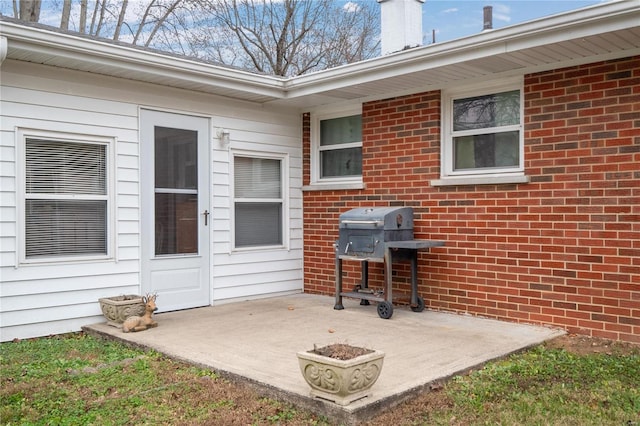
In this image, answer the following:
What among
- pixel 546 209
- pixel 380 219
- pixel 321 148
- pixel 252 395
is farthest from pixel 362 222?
pixel 252 395

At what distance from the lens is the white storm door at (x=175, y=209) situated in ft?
20.1

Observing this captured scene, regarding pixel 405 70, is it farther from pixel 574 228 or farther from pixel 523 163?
pixel 574 228

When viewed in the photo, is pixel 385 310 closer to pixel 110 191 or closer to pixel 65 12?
pixel 110 191

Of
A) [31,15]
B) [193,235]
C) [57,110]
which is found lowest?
[193,235]

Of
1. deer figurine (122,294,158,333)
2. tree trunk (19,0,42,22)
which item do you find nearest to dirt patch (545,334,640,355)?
deer figurine (122,294,158,333)

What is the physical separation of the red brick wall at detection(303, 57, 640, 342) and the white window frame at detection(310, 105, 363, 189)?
40cm

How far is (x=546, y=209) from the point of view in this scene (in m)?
5.41

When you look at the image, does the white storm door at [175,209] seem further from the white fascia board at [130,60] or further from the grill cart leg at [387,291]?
the grill cart leg at [387,291]

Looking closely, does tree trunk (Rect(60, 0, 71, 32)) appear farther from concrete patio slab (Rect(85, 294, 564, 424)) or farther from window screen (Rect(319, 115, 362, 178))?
concrete patio slab (Rect(85, 294, 564, 424))

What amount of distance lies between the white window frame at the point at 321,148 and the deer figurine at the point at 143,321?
2741mm

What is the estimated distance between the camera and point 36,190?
5.35m

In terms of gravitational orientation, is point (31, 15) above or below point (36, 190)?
above

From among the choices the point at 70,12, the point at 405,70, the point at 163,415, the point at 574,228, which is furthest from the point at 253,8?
the point at 163,415

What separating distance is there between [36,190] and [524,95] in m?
4.70
